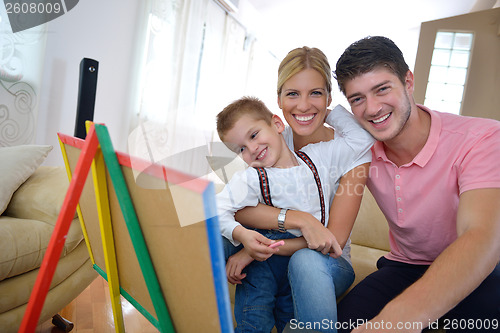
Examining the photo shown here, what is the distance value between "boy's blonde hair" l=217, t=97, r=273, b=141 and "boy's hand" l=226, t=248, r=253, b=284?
0.42m

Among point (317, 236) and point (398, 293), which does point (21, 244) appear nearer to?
point (317, 236)

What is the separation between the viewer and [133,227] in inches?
24.0

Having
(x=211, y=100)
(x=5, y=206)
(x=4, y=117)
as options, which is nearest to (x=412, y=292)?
(x=5, y=206)

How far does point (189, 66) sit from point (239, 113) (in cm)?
289

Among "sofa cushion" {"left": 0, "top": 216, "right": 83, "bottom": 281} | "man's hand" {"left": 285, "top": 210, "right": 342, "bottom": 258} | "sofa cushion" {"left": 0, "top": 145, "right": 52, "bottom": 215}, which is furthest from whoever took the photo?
"sofa cushion" {"left": 0, "top": 145, "right": 52, "bottom": 215}

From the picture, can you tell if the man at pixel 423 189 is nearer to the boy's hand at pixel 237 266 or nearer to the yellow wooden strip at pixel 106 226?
the boy's hand at pixel 237 266

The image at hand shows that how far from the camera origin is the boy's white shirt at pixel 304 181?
1084 millimetres

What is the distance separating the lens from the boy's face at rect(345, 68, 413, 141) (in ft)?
3.96

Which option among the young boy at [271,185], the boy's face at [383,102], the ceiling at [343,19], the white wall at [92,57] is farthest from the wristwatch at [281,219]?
the ceiling at [343,19]

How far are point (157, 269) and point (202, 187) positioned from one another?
298 mm

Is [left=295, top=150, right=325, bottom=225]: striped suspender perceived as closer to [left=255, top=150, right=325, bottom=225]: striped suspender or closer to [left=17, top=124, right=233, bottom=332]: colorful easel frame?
[left=255, top=150, right=325, bottom=225]: striped suspender

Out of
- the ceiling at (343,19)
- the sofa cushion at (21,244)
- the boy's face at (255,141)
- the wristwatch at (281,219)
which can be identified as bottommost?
→ the sofa cushion at (21,244)

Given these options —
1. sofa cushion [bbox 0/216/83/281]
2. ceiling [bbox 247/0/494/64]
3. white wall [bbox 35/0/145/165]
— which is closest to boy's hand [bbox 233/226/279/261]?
sofa cushion [bbox 0/216/83/281]

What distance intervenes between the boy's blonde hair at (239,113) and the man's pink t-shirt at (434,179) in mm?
460
